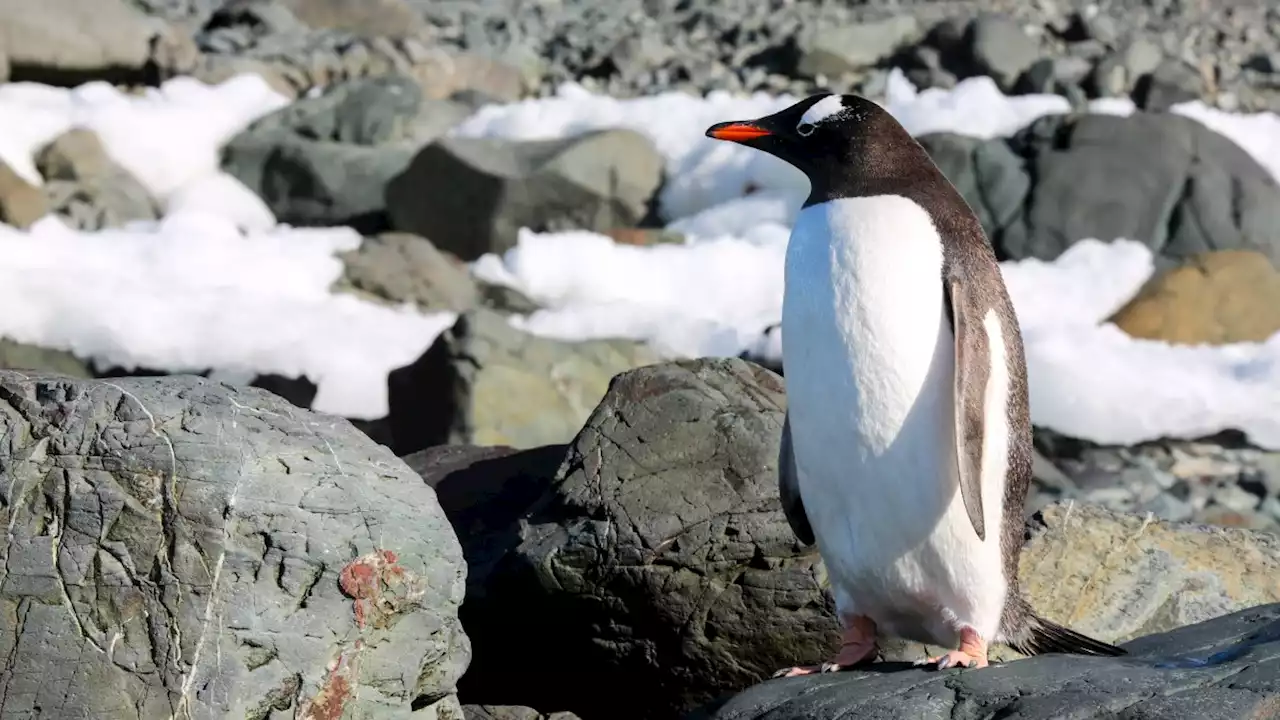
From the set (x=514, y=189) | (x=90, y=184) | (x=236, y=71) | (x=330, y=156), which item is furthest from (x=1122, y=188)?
(x=236, y=71)

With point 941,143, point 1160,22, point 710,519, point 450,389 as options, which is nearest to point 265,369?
point 450,389

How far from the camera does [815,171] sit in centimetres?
335

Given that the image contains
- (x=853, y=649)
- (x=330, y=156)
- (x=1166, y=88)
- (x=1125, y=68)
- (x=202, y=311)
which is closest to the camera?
(x=853, y=649)

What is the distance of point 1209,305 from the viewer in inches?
328

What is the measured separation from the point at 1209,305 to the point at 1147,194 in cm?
150

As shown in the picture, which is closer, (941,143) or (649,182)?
(941,143)

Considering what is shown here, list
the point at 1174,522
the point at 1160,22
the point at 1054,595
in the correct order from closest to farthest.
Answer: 1. the point at 1054,595
2. the point at 1174,522
3. the point at 1160,22

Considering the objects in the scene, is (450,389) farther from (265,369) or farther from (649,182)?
(649,182)

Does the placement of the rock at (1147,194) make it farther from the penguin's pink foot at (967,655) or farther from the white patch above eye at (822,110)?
the penguin's pink foot at (967,655)

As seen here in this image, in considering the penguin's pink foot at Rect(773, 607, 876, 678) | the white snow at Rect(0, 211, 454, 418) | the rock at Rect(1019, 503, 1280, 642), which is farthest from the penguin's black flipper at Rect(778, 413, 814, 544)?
the white snow at Rect(0, 211, 454, 418)

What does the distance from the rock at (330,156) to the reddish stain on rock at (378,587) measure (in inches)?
319

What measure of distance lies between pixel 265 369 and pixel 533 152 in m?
3.83

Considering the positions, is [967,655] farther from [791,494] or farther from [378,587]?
[378,587]

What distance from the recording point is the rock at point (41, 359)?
713 centimetres
